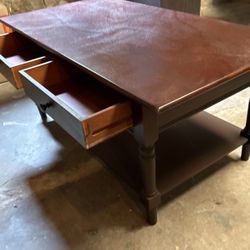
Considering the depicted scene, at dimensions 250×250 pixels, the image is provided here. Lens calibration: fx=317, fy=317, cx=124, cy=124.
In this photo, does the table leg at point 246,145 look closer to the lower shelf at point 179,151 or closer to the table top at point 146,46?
the lower shelf at point 179,151

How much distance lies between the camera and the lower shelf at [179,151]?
3.99 feet

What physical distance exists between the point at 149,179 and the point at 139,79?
0.34 metres

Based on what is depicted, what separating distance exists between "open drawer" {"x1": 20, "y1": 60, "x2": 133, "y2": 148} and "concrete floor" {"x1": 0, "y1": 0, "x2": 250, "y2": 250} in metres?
0.45

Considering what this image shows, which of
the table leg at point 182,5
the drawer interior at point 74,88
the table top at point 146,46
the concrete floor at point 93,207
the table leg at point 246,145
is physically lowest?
the concrete floor at point 93,207

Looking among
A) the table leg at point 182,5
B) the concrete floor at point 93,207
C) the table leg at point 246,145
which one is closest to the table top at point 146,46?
the table leg at point 246,145

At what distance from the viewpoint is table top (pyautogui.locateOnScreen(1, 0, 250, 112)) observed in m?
0.89

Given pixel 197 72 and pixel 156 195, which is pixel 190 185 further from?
pixel 197 72

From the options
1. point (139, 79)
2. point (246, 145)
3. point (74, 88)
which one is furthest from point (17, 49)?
point (246, 145)

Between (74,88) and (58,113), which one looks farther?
(74,88)

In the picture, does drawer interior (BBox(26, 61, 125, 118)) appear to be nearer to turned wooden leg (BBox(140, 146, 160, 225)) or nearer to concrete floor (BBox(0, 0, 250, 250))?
turned wooden leg (BBox(140, 146, 160, 225))

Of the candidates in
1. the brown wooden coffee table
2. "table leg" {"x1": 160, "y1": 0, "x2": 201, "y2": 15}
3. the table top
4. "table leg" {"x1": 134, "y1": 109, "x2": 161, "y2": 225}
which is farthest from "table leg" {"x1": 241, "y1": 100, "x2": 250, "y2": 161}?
"table leg" {"x1": 160, "y1": 0, "x2": 201, "y2": 15}

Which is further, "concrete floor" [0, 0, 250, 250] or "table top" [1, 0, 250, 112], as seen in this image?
"concrete floor" [0, 0, 250, 250]

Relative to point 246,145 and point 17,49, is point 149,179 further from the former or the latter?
point 17,49

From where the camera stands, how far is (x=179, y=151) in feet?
4.41
